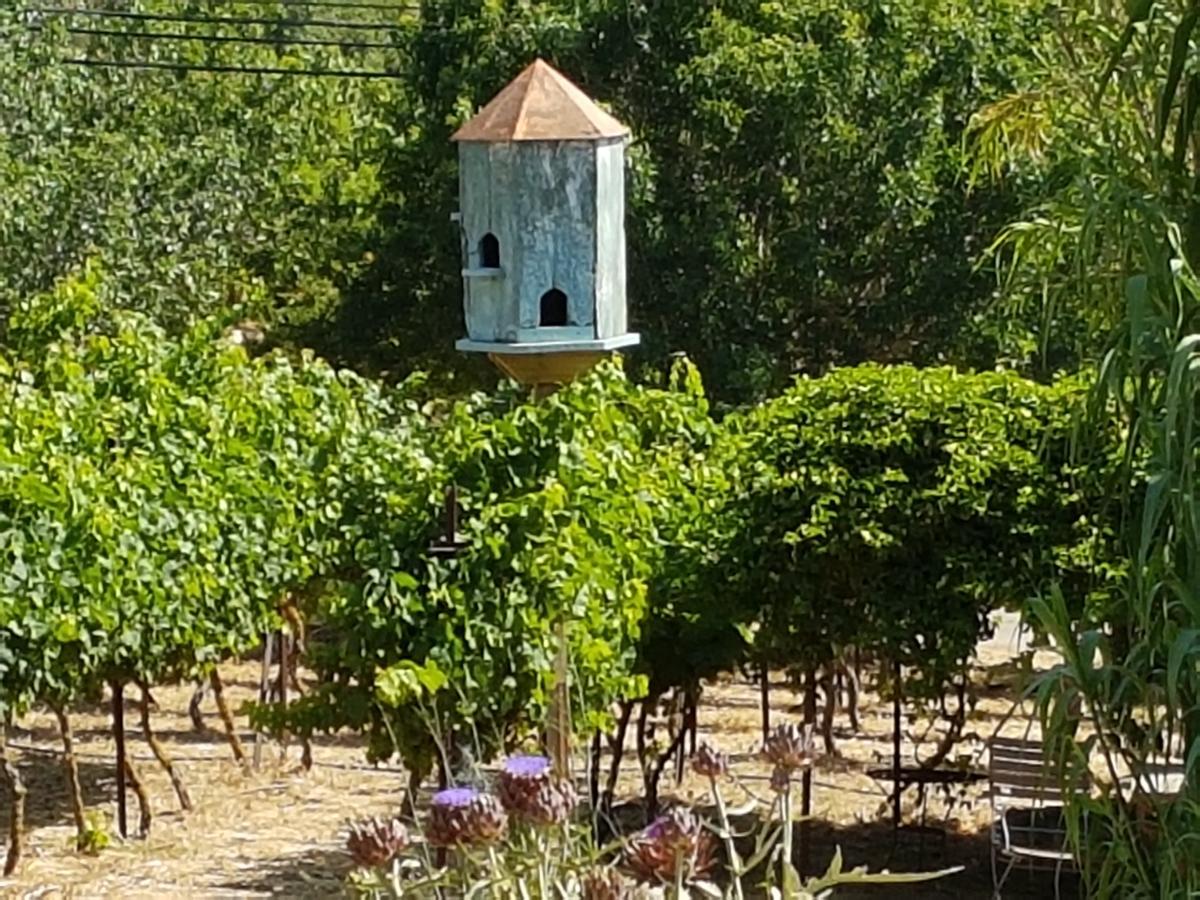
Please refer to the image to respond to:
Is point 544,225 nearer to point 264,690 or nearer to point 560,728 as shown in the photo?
point 560,728

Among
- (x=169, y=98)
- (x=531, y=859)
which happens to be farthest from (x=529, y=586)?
(x=169, y=98)

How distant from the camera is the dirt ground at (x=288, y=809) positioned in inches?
302

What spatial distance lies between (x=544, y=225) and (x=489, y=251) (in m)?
0.19

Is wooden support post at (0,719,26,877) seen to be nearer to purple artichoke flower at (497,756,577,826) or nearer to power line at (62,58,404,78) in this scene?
purple artichoke flower at (497,756,577,826)

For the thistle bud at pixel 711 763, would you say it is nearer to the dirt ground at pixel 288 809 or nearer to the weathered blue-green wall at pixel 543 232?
the weathered blue-green wall at pixel 543 232

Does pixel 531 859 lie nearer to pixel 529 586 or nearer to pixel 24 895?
pixel 529 586

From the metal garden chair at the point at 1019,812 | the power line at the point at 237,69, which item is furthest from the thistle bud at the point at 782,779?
the power line at the point at 237,69

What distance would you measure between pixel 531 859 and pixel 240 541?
5216mm

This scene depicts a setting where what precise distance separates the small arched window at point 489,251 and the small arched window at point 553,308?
0.19m

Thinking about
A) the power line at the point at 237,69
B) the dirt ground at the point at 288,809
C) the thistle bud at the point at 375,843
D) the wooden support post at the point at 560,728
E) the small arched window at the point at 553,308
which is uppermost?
the power line at the point at 237,69

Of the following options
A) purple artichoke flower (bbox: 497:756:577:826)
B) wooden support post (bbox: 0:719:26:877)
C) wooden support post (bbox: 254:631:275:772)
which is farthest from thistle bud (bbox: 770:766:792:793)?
wooden support post (bbox: 254:631:275:772)

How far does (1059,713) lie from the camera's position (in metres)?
4.29

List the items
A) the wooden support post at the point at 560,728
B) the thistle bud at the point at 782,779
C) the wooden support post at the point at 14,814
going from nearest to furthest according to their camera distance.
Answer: the thistle bud at the point at 782,779 < the wooden support post at the point at 560,728 < the wooden support post at the point at 14,814

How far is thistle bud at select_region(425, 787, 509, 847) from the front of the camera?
262cm
